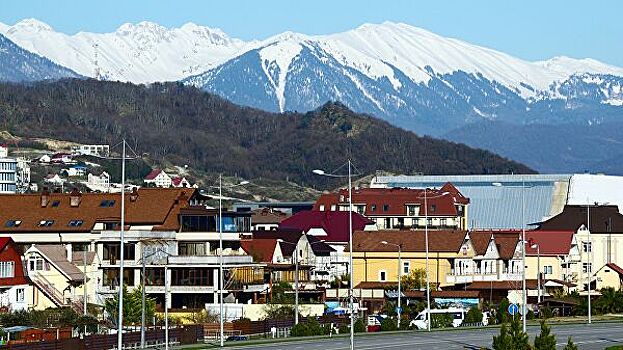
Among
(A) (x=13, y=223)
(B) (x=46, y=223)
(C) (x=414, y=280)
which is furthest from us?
(C) (x=414, y=280)

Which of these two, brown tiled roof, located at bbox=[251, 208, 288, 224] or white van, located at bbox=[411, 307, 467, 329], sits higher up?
brown tiled roof, located at bbox=[251, 208, 288, 224]

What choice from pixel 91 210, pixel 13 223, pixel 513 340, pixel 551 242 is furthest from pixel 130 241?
pixel 551 242

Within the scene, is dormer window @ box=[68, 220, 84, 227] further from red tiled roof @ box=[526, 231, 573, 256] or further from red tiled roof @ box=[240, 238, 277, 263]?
red tiled roof @ box=[526, 231, 573, 256]

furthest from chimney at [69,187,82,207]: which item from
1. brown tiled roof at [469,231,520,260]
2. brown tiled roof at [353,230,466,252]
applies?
brown tiled roof at [469,231,520,260]

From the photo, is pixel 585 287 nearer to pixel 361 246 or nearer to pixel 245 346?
pixel 361 246

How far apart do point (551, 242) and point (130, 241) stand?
48.4 metres

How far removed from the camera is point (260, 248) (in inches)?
4237

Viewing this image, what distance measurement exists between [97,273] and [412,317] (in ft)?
59.5

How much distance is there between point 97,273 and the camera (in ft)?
312

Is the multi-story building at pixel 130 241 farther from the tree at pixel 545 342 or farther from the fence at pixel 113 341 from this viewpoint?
the tree at pixel 545 342

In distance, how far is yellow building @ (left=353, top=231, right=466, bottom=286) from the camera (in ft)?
386

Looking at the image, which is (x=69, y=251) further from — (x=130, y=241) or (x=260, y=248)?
(x=260, y=248)

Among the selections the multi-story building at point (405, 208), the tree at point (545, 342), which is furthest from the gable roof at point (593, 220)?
the tree at point (545, 342)

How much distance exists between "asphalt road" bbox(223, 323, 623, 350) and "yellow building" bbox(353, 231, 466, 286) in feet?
113
